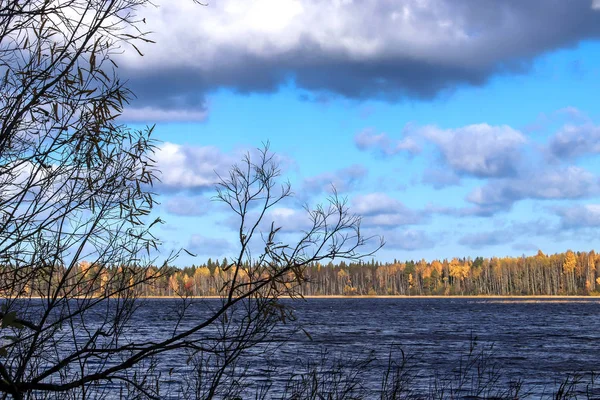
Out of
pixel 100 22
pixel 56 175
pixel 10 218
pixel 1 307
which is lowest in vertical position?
pixel 1 307

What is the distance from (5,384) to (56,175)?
5.54 ft

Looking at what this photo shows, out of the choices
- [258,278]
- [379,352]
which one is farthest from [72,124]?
[379,352]

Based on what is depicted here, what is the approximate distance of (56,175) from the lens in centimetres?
577

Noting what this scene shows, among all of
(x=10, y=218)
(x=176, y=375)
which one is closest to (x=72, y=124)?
(x=10, y=218)

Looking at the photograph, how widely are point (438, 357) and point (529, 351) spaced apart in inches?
361

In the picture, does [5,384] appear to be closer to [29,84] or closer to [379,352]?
[29,84]

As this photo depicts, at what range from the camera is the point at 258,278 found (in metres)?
5.94

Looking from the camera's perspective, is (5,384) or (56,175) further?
(56,175)

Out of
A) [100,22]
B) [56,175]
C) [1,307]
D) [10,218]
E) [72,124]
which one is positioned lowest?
[1,307]

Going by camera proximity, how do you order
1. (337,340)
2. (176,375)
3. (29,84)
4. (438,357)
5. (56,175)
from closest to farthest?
(29,84)
(56,175)
(176,375)
(438,357)
(337,340)

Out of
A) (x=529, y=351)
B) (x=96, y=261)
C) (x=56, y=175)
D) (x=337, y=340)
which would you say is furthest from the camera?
(x=337, y=340)

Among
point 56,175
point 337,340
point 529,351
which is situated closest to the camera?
point 56,175

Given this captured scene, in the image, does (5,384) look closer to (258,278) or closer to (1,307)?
(1,307)

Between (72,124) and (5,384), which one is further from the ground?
(72,124)
